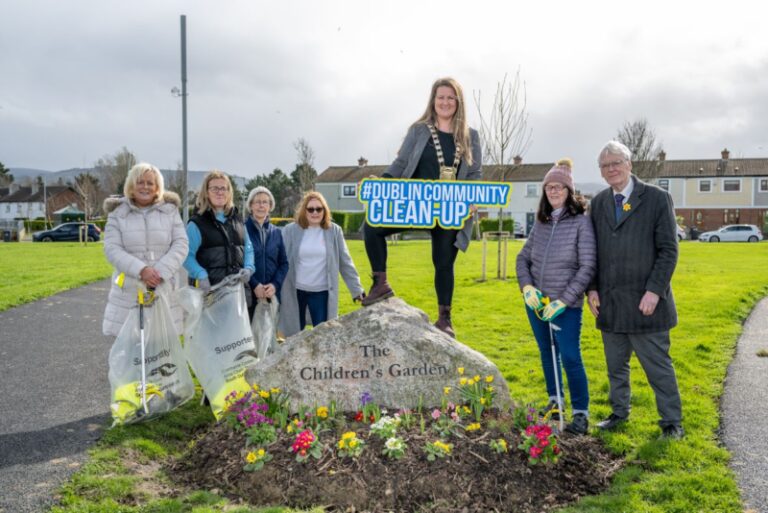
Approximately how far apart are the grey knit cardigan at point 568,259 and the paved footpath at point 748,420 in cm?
165

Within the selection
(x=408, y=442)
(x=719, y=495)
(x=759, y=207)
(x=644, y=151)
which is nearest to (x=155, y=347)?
(x=408, y=442)

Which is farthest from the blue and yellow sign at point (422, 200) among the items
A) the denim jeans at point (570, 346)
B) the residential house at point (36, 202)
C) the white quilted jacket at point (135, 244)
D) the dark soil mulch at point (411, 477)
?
the residential house at point (36, 202)

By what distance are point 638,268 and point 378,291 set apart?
6.97 feet

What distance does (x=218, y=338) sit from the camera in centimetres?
544

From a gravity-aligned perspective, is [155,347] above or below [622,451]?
above

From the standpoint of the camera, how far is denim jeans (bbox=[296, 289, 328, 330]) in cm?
617

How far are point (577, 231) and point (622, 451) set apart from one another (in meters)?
1.76

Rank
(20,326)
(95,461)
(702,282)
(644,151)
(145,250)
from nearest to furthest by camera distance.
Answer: (95,461) → (145,250) → (20,326) → (702,282) → (644,151)

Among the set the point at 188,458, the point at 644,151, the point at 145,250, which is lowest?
the point at 188,458

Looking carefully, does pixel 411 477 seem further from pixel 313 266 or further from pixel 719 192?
pixel 719 192

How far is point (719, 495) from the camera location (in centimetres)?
391

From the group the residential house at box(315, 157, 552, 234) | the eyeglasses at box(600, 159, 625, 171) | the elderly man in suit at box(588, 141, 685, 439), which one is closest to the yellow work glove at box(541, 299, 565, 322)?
the elderly man in suit at box(588, 141, 685, 439)

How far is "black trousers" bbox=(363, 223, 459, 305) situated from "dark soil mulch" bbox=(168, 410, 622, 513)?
50.4 inches

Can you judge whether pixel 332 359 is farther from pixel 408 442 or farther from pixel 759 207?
pixel 759 207
